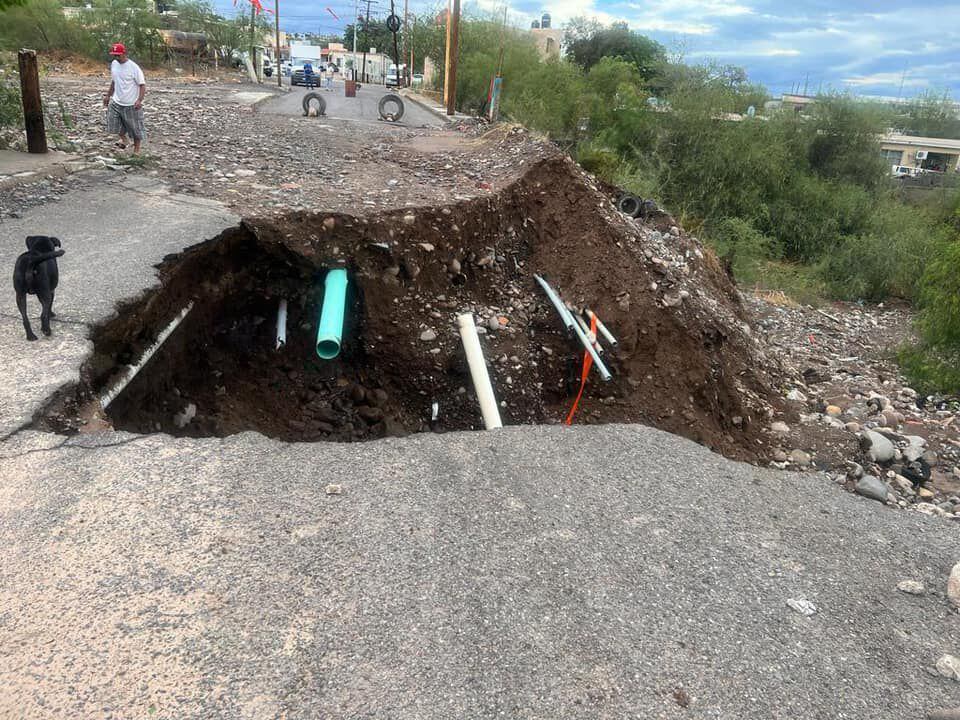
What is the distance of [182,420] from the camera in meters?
4.57

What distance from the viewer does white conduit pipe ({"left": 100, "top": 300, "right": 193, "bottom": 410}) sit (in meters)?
3.57

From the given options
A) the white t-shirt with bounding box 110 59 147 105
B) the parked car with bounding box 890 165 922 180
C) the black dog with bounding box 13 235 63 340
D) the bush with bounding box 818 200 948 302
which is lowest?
the bush with bounding box 818 200 948 302

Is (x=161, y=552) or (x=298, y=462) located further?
(x=298, y=462)

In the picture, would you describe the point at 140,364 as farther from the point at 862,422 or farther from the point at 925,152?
the point at 925,152

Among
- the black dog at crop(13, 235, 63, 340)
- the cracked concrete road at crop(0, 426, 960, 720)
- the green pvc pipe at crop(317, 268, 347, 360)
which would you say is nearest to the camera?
the cracked concrete road at crop(0, 426, 960, 720)

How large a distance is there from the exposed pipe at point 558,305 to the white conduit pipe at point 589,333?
3.9 inches

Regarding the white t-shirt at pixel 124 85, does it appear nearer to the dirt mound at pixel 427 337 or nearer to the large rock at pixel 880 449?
the dirt mound at pixel 427 337

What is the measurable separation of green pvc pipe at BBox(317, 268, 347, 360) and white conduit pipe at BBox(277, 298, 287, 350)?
16.7 inches

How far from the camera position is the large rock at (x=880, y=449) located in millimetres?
4781

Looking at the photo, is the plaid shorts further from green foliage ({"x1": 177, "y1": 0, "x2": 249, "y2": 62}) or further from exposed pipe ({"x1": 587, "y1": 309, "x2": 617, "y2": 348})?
green foliage ({"x1": 177, "y1": 0, "x2": 249, "y2": 62})

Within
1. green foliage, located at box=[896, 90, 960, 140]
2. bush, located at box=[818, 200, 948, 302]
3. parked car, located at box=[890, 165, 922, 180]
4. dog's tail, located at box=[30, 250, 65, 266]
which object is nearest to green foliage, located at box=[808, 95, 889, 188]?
parked car, located at box=[890, 165, 922, 180]

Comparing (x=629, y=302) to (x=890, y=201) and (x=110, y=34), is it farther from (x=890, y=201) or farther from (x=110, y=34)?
(x=110, y=34)

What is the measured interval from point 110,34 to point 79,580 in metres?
28.1

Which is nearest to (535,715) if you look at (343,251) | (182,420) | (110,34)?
(182,420)
